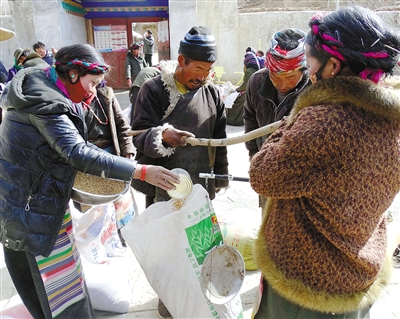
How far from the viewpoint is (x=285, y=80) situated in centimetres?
208

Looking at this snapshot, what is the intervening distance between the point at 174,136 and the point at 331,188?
97 cm

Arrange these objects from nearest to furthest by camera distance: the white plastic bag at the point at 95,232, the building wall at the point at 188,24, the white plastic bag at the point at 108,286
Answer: the white plastic bag at the point at 108,286
the white plastic bag at the point at 95,232
the building wall at the point at 188,24

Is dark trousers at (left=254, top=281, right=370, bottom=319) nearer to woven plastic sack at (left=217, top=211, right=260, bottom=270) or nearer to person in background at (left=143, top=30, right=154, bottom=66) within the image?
woven plastic sack at (left=217, top=211, right=260, bottom=270)

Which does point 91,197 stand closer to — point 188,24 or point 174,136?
point 174,136

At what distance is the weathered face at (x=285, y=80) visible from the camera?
2.04m

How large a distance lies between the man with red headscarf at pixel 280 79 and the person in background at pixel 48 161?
0.90 metres

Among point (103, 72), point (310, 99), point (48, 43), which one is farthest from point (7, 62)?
point (310, 99)

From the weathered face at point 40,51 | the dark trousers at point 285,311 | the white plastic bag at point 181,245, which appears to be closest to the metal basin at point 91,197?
the white plastic bag at point 181,245

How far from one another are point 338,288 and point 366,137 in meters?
0.51

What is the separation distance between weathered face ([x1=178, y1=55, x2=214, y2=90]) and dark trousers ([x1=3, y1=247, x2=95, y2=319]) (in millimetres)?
1234

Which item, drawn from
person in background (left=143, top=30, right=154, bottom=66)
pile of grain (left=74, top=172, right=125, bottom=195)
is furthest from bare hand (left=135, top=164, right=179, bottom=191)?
person in background (left=143, top=30, right=154, bottom=66)

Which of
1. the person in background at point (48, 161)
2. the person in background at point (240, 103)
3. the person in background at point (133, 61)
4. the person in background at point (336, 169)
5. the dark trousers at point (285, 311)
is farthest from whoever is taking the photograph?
the person in background at point (133, 61)

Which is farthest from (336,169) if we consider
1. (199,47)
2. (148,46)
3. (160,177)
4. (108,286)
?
(148,46)

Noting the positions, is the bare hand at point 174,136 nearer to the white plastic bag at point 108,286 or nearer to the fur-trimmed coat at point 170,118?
the fur-trimmed coat at point 170,118
